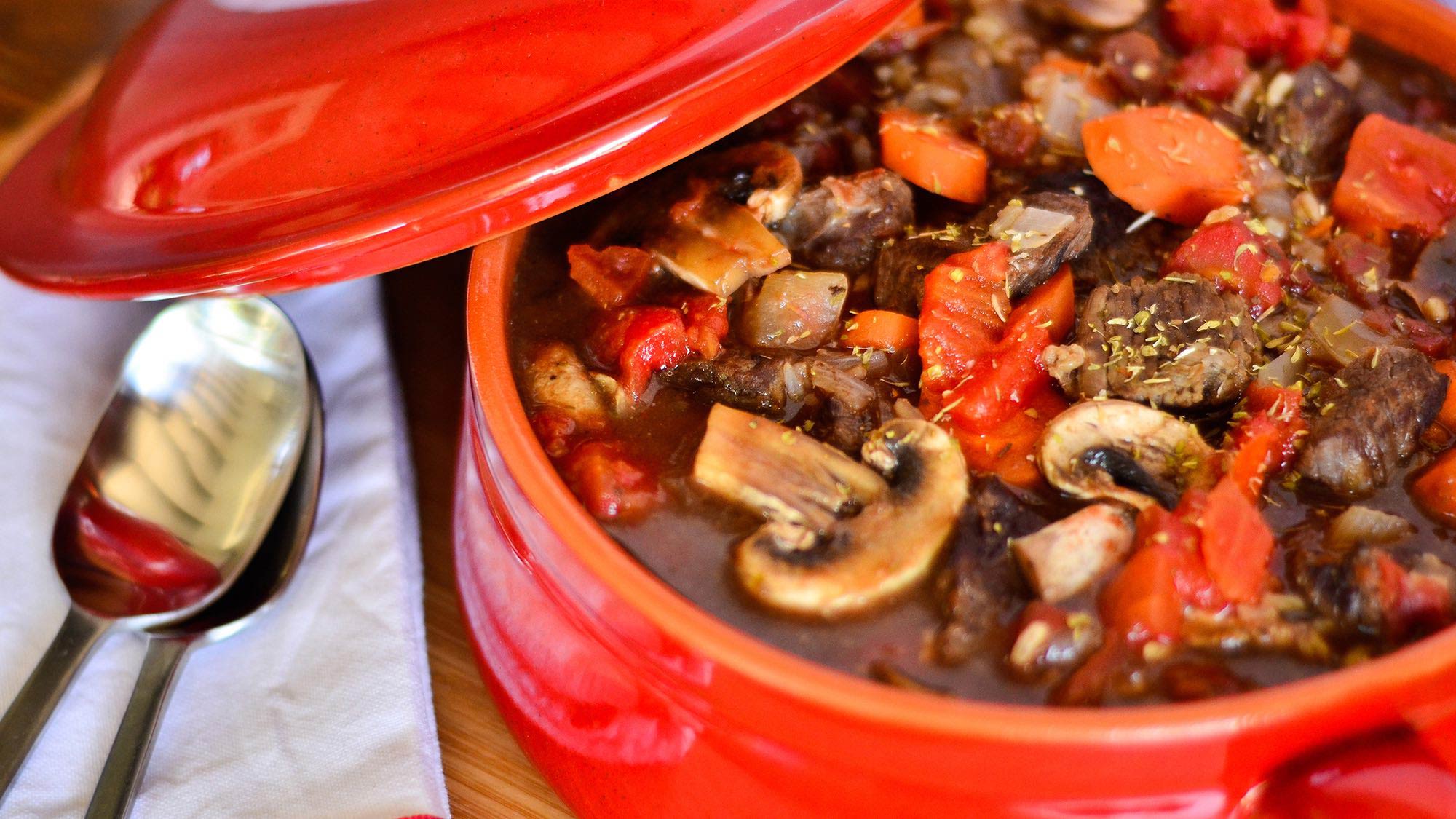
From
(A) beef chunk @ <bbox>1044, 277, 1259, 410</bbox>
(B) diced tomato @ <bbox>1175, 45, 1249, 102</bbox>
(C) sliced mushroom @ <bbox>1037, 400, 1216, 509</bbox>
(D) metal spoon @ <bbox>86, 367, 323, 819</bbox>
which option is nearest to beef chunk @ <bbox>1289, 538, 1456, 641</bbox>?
(C) sliced mushroom @ <bbox>1037, 400, 1216, 509</bbox>

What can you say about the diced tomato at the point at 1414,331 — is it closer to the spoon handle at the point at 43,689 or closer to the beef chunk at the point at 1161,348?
the beef chunk at the point at 1161,348

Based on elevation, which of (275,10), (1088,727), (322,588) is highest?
(275,10)

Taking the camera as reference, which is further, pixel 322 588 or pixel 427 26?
pixel 322 588

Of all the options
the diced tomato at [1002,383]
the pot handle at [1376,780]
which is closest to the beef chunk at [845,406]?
the diced tomato at [1002,383]

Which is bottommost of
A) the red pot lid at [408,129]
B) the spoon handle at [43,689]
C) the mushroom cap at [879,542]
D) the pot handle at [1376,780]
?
the spoon handle at [43,689]

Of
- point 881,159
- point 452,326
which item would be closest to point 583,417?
point 881,159

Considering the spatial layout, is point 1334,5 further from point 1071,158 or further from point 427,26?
point 427,26

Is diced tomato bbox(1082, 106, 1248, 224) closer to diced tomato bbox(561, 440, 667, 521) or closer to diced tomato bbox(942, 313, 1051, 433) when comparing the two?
diced tomato bbox(942, 313, 1051, 433)
